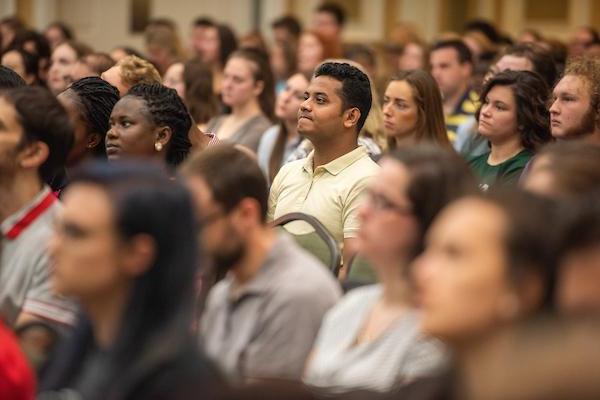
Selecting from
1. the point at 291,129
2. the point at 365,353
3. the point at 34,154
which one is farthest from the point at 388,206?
the point at 291,129

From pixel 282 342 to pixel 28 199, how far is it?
3.33 ft

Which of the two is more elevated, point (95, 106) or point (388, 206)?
point (388, 206)

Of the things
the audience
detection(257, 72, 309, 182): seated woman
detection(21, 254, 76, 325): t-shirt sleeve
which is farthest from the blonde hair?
detection(21, 254, 76, 325): t-shirt sleeve

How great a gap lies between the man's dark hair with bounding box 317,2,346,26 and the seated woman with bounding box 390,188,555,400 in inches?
348

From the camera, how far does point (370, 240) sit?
2799 mm

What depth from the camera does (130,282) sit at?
2.57 m

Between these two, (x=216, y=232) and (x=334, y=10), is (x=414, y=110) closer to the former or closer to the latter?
(x=216, y=232)

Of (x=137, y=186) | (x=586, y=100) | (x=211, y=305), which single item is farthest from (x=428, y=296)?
(x=586, y=100)

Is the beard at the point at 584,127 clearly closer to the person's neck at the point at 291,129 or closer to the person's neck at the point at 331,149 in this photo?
the person's neck at the point at 331,149

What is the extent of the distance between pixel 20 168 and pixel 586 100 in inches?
93.8

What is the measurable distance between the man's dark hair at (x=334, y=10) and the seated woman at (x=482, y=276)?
885 centimetres

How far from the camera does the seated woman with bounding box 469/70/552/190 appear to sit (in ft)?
17.6

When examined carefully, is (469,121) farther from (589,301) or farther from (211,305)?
(589,301)

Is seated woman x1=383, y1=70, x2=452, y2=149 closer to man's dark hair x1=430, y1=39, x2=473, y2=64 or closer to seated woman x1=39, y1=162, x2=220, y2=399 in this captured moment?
man's dark hair x1=430, y1=39, x2=473, y2=64
